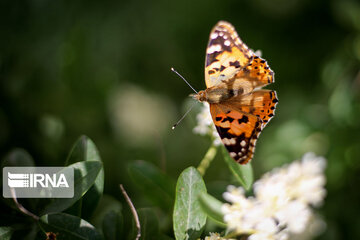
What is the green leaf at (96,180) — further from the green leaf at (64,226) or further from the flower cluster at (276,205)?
the flower cluster at (276,205)

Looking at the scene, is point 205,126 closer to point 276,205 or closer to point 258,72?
point 258,72

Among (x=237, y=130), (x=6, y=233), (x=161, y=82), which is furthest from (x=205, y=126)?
(x=161, y=82)

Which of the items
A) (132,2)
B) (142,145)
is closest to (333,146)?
(142,145)

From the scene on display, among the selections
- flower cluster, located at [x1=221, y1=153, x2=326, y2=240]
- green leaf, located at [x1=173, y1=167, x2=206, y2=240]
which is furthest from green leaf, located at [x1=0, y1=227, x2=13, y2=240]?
flower cluster, located at [x1=221, y1=153, x2=326, y2=240]

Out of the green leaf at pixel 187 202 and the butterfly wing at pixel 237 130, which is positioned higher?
the butterfly wing at pixel 237 130

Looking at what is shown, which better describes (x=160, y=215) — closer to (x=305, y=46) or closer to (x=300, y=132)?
(x=300, y=132)

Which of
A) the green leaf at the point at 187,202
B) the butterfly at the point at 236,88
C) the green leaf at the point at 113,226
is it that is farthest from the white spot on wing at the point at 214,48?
the green leaf at the point at 113,226

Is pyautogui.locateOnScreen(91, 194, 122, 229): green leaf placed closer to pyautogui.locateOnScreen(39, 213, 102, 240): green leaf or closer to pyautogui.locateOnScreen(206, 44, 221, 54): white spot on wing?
pyautogui.locateOnScreen(39, 213, 102, 240): green leaf

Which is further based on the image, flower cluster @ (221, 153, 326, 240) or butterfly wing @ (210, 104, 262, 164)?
butterfly wing @ (210, 104, 262, 164)
